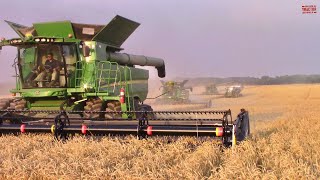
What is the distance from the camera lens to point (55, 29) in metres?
8.46

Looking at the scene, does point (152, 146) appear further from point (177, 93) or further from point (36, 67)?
point (177, 93)

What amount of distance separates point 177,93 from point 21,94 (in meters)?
14.6

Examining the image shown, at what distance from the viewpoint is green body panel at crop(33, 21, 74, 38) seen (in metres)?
8.30

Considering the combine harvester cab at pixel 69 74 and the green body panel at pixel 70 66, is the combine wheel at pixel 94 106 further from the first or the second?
the green body panel at pixel 70 66

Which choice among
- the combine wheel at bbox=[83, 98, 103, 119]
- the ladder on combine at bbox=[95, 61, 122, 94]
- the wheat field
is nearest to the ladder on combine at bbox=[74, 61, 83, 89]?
the ladder on combine at bbox=[95, 61, 122, 94]

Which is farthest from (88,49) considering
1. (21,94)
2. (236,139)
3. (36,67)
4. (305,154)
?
(305,154)

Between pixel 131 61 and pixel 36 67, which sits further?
pixel 131 61

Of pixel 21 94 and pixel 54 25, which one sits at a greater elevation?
pixel 54 25

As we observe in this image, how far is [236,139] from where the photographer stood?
14.9ft

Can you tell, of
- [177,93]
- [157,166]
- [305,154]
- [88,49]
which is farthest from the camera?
[177,93]

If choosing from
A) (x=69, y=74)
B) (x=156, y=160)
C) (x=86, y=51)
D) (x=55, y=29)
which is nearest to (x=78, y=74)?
(x=69, y=74)

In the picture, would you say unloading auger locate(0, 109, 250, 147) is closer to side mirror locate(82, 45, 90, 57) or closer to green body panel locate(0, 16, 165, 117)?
green body panel locate(0, 16, 165, 117)

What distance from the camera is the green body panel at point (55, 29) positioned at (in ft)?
27.2

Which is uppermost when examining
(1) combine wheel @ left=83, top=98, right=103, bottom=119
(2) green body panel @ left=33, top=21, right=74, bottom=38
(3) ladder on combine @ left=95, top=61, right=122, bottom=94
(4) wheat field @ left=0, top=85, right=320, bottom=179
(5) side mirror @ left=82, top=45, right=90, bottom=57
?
(2) green body panel @ left=33, top=21, right=74, bottom=38
